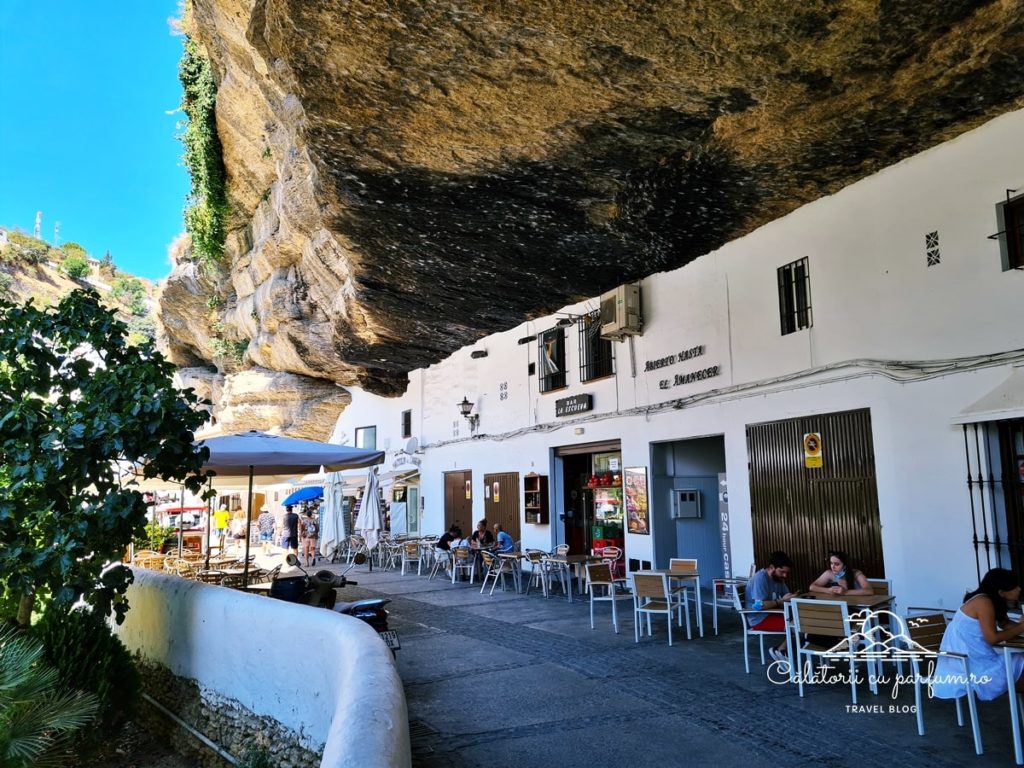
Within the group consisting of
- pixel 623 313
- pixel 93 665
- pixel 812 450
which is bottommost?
pixel 93 665

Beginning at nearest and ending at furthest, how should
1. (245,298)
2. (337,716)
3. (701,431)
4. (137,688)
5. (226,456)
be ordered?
(337,716) < (137,688) < (226,456) < (701,431) < (245,298)

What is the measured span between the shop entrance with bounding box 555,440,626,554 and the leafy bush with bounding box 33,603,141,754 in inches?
322

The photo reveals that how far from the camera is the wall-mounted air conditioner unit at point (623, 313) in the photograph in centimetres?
1191

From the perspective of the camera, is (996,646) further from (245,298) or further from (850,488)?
(245,298)

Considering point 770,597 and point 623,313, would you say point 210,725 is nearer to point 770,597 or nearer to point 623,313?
point 770,597

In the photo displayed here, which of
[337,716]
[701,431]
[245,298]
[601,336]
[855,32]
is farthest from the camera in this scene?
[245,298]

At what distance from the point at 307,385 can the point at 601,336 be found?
1342 centimetres

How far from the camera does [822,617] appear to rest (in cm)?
564

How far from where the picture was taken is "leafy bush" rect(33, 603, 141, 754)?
236 inches

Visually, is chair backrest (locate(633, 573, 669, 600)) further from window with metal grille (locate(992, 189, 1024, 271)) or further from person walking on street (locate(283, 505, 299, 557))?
person walking on street (locate(283, 505, 299, 557))

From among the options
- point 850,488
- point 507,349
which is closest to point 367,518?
point 507,349

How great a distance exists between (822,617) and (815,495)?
3360 millimetres

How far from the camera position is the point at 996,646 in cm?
447

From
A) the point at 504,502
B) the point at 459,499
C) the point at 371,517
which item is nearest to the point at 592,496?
the point at 504,502
